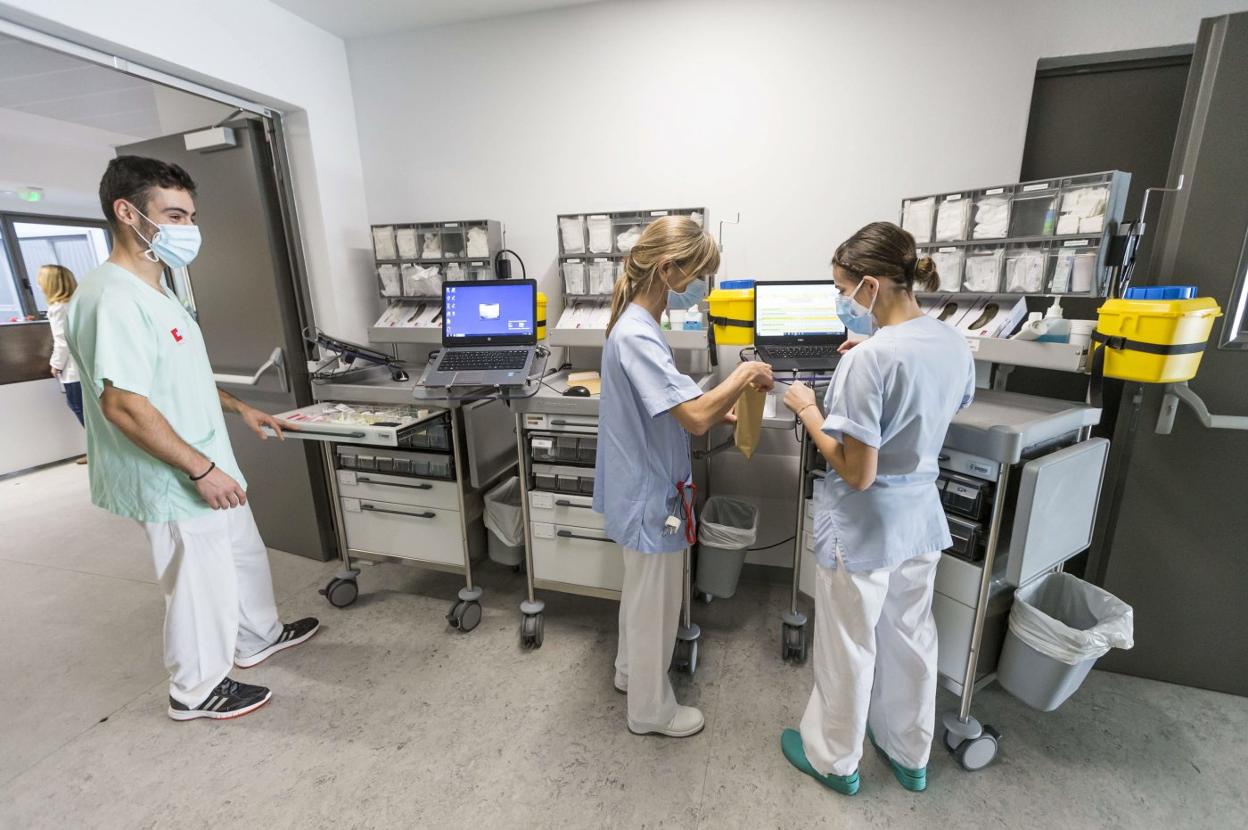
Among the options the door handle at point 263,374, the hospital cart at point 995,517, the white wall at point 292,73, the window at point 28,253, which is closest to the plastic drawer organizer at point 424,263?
the white wall at point 292,73

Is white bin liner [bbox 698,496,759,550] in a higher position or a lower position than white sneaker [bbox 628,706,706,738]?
higher

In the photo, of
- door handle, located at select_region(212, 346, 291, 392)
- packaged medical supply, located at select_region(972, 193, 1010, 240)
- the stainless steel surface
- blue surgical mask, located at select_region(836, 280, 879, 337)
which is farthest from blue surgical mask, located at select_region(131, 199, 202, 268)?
packaged medical supply, located at select_region(972, 193, 1010, 240)

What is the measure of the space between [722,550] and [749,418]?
1.99 ft

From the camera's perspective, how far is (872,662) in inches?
54.1

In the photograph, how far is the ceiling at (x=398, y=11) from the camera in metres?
2.38

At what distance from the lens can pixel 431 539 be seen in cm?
229

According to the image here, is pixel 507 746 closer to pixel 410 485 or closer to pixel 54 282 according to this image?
pixel 410 485

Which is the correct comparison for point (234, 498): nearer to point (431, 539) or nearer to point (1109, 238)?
point (431, 539)

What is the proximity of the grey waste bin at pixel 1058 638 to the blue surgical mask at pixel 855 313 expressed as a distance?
897 mm

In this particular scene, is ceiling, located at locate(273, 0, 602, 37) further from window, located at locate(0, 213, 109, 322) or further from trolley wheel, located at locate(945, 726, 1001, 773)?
window, located at locate(0, 213, 109, 322)

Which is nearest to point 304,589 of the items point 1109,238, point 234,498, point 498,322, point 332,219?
point 234,498

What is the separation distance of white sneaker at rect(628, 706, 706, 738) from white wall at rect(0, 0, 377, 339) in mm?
2312

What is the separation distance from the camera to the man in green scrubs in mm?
1538

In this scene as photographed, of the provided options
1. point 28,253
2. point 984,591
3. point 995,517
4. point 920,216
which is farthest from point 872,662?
point 28,253
